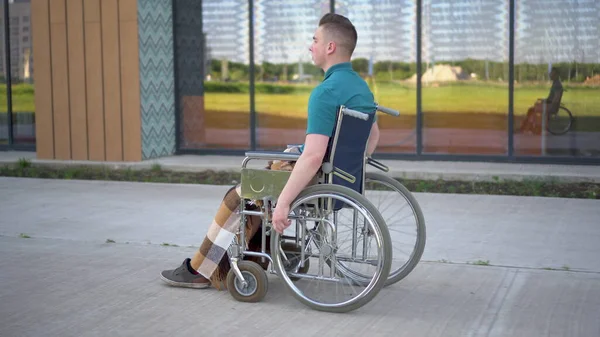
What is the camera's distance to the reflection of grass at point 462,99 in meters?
11.2

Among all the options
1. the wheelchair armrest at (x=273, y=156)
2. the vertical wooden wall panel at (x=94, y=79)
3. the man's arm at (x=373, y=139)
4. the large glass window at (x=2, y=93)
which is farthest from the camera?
the large glass window at (x=2, y=93)

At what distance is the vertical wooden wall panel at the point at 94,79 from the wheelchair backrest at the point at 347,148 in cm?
722

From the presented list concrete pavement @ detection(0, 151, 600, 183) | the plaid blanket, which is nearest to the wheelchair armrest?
the plaid blanket

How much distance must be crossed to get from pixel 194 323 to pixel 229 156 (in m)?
7.55

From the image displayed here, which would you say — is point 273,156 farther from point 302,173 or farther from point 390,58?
point 390,58

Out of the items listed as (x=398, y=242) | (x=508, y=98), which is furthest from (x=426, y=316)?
(x=508, y=98)

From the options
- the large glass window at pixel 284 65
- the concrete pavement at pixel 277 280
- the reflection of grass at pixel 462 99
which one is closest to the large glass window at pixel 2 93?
the large glass window at pixel 284 65

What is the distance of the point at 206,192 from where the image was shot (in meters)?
9.73

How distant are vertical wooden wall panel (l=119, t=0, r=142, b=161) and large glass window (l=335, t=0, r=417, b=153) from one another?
2680mm

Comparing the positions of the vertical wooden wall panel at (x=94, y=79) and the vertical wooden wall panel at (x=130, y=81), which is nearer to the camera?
the vertical wooden wall panel at (x=130, y=81)

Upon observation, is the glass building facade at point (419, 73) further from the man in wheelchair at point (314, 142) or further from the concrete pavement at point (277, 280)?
the man in wheelchair at point (314, 142)

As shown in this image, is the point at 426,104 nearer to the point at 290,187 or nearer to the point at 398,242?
the point at 398,242

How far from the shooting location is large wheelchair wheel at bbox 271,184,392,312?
4938 mm

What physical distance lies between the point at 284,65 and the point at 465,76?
96.0 inches
